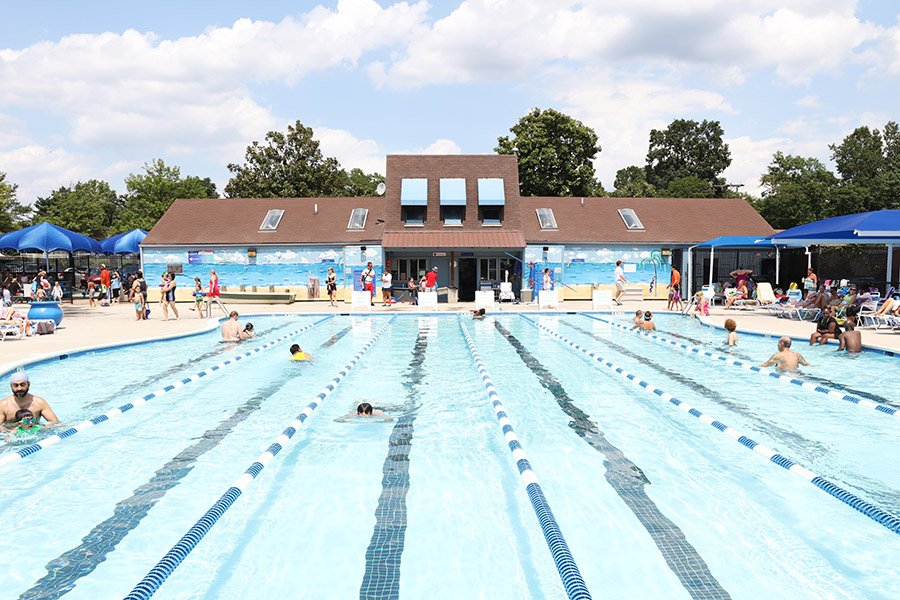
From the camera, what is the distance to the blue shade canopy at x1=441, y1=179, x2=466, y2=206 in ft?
88.1

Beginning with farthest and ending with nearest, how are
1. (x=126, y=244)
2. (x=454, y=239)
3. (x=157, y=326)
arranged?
(x=126, y=244) → (x=454, y=239) → (x=157, y=326)

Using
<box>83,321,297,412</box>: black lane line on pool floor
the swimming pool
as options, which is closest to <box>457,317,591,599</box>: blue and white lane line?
the swimming pool

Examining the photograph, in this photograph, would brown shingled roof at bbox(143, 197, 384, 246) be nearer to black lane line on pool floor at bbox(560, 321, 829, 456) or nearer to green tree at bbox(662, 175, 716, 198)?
black lane line on pool floor at bbox(560, 321, 829, 456)

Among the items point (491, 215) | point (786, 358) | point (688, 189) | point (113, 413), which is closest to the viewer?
point (113, 413)

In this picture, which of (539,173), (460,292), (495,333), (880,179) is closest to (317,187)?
(539,173)

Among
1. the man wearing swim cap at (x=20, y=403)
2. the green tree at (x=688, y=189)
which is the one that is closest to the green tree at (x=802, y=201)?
the green tree at (x=688, y=189)

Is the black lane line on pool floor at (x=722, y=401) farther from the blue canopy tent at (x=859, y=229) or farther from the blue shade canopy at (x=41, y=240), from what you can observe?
the blue shade canopy at (x=41, y=240)

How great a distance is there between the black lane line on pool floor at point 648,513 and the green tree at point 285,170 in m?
38.2

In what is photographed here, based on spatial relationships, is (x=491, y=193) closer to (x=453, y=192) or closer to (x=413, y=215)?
(x=453, y=192)

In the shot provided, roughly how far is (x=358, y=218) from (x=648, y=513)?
24.8 m

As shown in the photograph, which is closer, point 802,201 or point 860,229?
point 860,229

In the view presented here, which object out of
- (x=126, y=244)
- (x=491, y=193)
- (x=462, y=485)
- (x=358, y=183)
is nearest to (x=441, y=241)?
(x=491, y=193)

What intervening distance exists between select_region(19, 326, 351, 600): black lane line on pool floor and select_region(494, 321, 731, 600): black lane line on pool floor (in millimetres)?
3889

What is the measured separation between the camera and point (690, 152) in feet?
229
